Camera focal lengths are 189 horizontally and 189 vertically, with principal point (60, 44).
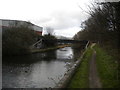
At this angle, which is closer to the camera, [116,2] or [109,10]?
[116,2]

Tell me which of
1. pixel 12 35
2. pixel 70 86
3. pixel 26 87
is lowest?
pixel 26 87

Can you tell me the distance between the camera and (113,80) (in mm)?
11578

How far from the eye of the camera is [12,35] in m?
46.5

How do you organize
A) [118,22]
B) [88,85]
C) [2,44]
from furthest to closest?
[2,44] → [118,22] → [88,85]

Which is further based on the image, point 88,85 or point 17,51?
point 17,51

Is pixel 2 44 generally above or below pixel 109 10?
below

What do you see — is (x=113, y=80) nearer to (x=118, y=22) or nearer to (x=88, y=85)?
(x=88, y=85)

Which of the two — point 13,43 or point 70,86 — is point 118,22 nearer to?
point 70,86

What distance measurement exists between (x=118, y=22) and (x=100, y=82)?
7.67m

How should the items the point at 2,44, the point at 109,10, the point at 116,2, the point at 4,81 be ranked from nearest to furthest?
the point at 116,2
the point at 109,10
the point at 4,81
the point at 2,44

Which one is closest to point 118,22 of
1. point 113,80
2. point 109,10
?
point 109,10

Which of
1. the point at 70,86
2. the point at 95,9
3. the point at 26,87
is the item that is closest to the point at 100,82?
the point at 70,86

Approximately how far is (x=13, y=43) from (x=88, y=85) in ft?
123

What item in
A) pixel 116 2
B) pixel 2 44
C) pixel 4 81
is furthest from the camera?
pixel 2 44
